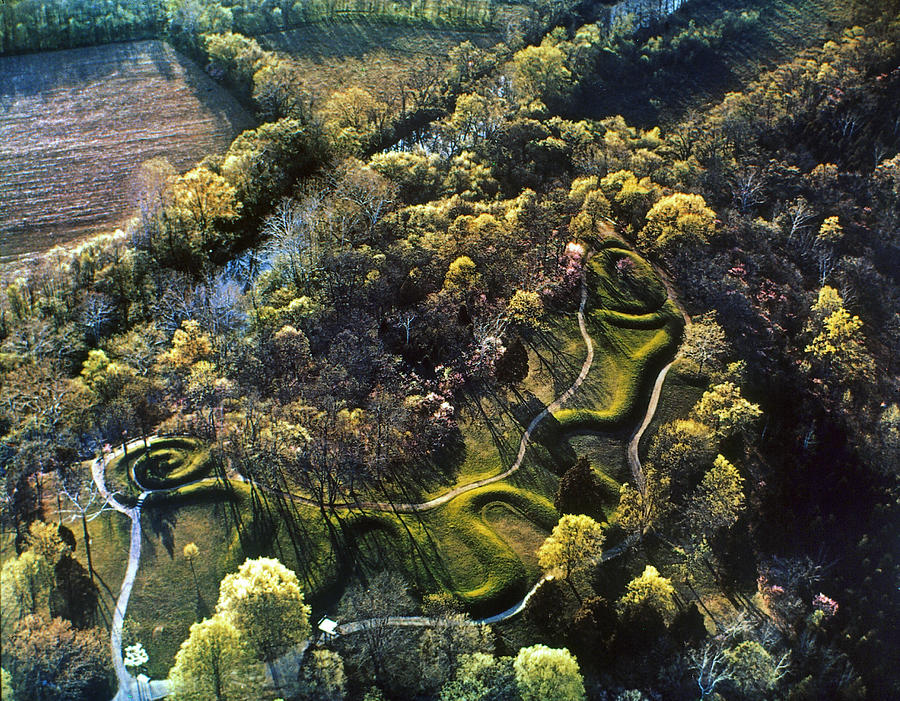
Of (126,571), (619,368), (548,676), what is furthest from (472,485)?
(126,571)

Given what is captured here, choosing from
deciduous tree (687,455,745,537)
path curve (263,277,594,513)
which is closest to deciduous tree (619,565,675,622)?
deciduous tree (687,455,745,537)

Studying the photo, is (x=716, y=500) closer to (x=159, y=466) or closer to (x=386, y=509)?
(x=386, y=509)

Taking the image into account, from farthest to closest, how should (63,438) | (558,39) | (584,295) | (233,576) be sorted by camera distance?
(558,39)
(584,295)
(63,438)
(233,576)

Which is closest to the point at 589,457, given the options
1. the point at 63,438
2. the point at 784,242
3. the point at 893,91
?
the point at 784,242

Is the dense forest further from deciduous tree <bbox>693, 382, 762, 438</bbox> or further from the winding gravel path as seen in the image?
the winding gravel path

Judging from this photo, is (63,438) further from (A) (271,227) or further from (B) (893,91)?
(B) (893,91)

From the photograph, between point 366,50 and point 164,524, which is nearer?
point 164,524

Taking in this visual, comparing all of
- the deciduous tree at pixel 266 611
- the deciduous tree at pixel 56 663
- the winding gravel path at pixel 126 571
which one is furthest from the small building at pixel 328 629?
the deciduous tree at pixel 56 663
